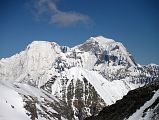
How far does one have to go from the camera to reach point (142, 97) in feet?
275

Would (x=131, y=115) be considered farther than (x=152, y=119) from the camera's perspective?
Yes

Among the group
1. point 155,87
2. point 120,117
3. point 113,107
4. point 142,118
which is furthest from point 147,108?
point 113,107

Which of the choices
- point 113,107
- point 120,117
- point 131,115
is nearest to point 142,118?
point 131,115

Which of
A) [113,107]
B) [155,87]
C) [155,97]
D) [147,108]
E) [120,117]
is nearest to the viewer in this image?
[147,108]

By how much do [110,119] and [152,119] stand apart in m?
23.1

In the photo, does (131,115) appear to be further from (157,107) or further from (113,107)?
(113,107)

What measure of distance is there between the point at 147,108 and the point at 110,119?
1781 centimetres

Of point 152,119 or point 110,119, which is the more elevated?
point 110,119

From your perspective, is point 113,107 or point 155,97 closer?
point 155,97

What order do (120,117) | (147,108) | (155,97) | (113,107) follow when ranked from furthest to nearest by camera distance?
(113,107) < (120,117) < (155,97) < (147,108)

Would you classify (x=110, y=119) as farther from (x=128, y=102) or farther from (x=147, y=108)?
(x=147, y=108)

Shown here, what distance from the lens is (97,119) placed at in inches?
3844

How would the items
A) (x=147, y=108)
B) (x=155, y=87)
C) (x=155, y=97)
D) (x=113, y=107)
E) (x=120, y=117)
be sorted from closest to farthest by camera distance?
(x=147, y=108), (x=155, y=97), (x=120, y=117), (x=155, y=87), (x=113, y=107)

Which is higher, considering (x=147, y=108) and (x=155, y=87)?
(x=155, y=87)
